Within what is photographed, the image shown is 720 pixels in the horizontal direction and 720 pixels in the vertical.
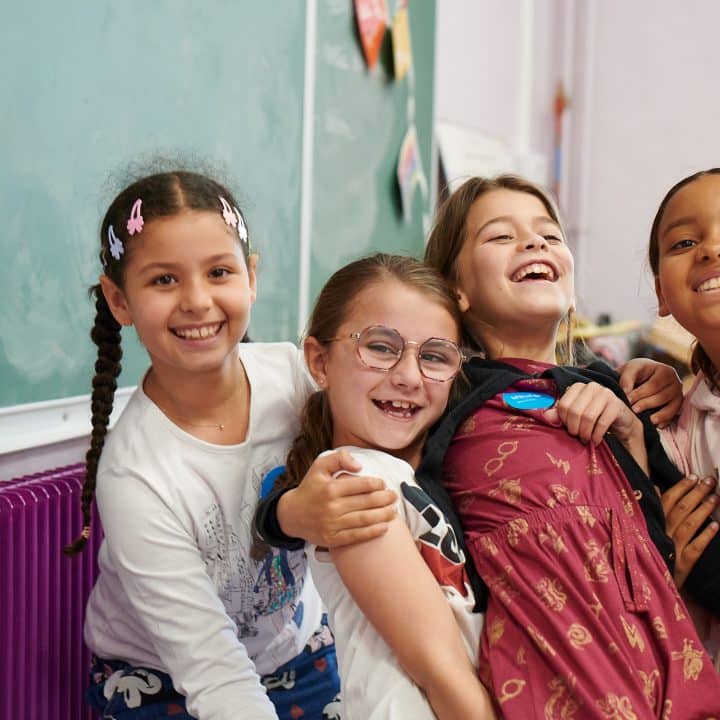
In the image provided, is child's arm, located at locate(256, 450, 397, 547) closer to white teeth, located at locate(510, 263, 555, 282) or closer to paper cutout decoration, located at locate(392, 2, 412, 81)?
white teeth, located at locate(510, 263, 555, 282)

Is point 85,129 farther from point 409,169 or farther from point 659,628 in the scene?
point 409,169

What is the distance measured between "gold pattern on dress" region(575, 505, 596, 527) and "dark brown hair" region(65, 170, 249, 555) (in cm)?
64

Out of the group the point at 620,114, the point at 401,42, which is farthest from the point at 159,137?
the point at 620,114

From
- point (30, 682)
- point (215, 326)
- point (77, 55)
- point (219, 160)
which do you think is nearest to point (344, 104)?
point (219, 160)

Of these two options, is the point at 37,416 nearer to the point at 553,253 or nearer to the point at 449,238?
the point at 449,238

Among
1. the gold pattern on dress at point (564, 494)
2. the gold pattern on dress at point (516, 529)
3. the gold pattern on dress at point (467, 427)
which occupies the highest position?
the gold pattern on dress at point (467, 427)

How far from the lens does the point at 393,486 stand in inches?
44.3

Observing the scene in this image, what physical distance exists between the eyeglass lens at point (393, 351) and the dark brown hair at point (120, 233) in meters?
0.30

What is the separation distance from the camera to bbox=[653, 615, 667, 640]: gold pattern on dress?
104cm

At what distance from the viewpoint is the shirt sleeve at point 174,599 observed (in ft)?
3.94

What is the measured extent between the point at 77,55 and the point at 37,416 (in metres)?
0.71

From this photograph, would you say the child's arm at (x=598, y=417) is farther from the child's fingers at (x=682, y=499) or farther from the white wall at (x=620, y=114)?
→ the white wall at (x=620, y=114)

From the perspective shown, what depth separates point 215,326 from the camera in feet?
4.19

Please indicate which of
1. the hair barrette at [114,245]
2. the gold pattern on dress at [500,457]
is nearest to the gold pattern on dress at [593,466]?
the gold pattern on dress at [500,457]
